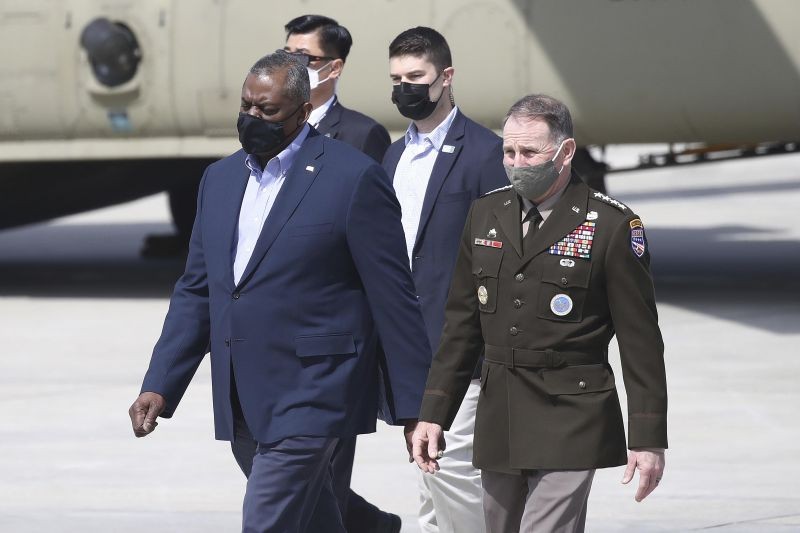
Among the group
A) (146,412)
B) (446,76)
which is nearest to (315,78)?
(446,76)

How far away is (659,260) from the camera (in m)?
17.5

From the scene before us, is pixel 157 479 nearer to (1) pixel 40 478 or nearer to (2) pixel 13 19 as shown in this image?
(1) pixel 40 478

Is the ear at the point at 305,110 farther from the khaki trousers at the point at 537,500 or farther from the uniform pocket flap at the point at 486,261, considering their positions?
the khaki trousers at the point at 537,500

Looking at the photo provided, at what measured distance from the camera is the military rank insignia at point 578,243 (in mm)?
4301

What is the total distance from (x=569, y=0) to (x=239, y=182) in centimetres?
856

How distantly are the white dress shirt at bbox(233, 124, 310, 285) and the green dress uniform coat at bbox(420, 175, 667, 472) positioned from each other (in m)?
0.71

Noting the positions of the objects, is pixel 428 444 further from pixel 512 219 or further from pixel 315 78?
pixel 315 78

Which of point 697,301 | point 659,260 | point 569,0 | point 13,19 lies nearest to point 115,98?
point 13,19

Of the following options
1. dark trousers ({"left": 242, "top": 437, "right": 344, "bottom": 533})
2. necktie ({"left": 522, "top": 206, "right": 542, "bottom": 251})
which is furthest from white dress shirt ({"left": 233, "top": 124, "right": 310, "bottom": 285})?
necktie ({"left": 522, "top": 206, "right": 542, "bottom": 251})

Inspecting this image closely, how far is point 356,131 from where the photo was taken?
6355 millimetres

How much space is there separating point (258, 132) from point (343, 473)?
1362mm

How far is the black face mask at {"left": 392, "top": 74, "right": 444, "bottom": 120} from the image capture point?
5918mm

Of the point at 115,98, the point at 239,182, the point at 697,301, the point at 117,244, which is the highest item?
the point at 239,182

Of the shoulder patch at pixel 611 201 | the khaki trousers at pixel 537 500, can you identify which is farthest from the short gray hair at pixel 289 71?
the khaki trousers at pixel 537 500
